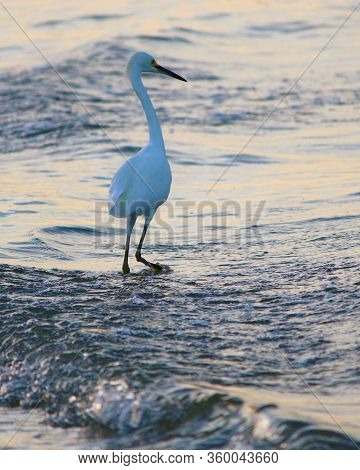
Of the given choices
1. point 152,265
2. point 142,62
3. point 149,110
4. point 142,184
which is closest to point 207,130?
point 142,62

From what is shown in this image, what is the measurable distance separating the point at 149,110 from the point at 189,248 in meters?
1.38

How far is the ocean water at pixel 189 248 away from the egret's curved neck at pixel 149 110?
45.3 inches

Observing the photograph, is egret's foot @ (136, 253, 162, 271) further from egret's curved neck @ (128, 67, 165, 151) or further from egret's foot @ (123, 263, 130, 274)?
egret's curved neck @ (128, 67, 165, 151)

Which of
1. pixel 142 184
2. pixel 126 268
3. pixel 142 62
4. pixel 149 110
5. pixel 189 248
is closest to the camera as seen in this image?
pixel 142 184

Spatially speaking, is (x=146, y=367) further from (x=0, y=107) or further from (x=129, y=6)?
(x=129, y=6)

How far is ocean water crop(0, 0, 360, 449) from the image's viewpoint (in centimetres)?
471

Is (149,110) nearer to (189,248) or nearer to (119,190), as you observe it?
(119,190)

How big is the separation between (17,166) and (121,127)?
215 centimetres

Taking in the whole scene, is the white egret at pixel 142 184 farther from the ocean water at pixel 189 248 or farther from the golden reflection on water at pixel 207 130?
the golden reflection on water at pixel 207 130

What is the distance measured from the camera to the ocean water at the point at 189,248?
4.71 meters

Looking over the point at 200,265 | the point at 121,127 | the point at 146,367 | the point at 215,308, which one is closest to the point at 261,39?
the point at 121,127

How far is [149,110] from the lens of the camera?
24.6ft

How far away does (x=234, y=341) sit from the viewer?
18.2 ft

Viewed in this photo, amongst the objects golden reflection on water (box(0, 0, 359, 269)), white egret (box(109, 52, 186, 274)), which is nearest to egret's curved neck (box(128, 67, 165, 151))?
white egret (box(109, 52, 186, 274))
